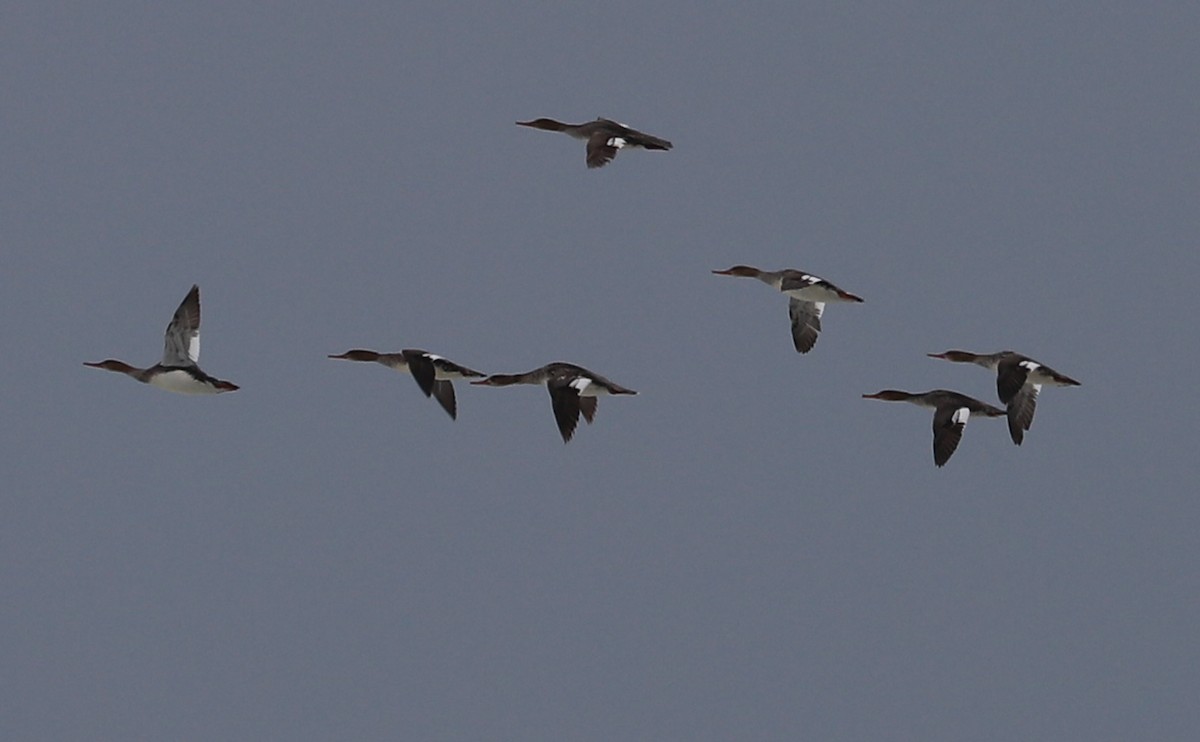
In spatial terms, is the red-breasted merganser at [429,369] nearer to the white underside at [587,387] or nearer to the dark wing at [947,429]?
the white underside at [587,387]

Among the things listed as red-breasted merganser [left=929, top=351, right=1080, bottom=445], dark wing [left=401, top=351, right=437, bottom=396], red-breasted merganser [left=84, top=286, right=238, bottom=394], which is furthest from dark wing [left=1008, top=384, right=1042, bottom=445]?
red-breasted merganser [left=84, top=286, right=238, bottom=394]

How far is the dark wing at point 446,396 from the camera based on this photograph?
1380 inches

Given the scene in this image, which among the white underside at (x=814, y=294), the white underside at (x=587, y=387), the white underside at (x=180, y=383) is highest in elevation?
the white underside at (x=814, y=294)

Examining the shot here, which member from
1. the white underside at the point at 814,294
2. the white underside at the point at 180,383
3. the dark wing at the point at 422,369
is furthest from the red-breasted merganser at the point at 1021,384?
the white underside at the point at 180,383

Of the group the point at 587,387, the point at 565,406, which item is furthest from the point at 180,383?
the point at 587,387

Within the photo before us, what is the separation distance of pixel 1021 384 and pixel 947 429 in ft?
4.89

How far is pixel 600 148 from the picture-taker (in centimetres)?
3466

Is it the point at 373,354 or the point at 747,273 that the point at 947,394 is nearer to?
the point at 747,273

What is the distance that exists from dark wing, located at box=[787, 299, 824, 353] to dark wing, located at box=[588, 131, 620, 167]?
13.9 ft

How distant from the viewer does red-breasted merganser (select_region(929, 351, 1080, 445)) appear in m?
35.0

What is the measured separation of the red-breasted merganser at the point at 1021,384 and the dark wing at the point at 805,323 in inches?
112

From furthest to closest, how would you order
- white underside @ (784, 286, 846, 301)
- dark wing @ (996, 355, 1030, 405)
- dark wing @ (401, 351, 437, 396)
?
white underside @ (784, 286, 846, 301) < dark wing @ (996, 355, 1030, 405) < dark wing @ (401, 351, 437, 396)

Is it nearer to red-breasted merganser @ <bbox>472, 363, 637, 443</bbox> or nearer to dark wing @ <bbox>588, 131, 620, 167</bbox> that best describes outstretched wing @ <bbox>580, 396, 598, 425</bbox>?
red-breasted merganser @ <bbox>472, 363, 637, 443</bbox>

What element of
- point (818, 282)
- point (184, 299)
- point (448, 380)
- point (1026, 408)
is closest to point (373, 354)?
point (448, 380)
